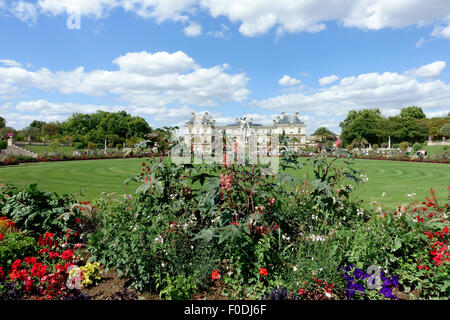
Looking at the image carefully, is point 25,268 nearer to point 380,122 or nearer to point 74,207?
point 74,207

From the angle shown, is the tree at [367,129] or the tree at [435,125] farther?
the tree at [435,125]

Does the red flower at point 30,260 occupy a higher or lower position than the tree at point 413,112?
lower

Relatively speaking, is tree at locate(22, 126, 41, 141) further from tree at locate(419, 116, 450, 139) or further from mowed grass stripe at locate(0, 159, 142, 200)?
tree at locate(419, 116, 450, 139)

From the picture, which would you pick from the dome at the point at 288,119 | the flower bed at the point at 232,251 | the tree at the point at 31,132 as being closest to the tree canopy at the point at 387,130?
the dome at the point at 288,119

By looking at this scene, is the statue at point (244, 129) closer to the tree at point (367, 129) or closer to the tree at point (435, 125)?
the tree at point (367, 129)

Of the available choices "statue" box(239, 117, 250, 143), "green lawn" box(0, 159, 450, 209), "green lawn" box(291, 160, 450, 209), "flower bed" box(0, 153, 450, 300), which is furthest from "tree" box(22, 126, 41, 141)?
"statue" box(239, 117, 250, 143)

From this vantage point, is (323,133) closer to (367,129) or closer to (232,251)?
(232,251)

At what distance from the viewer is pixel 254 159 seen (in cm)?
324

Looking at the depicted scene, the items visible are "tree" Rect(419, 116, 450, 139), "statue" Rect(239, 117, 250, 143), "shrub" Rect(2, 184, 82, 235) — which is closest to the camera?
"shrub" Rect(2, 184, 82, 235)

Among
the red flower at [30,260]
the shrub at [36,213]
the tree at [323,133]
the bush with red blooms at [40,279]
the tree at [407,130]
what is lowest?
the bush with red blooms at [40,279]

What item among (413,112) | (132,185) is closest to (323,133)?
(132,185)
